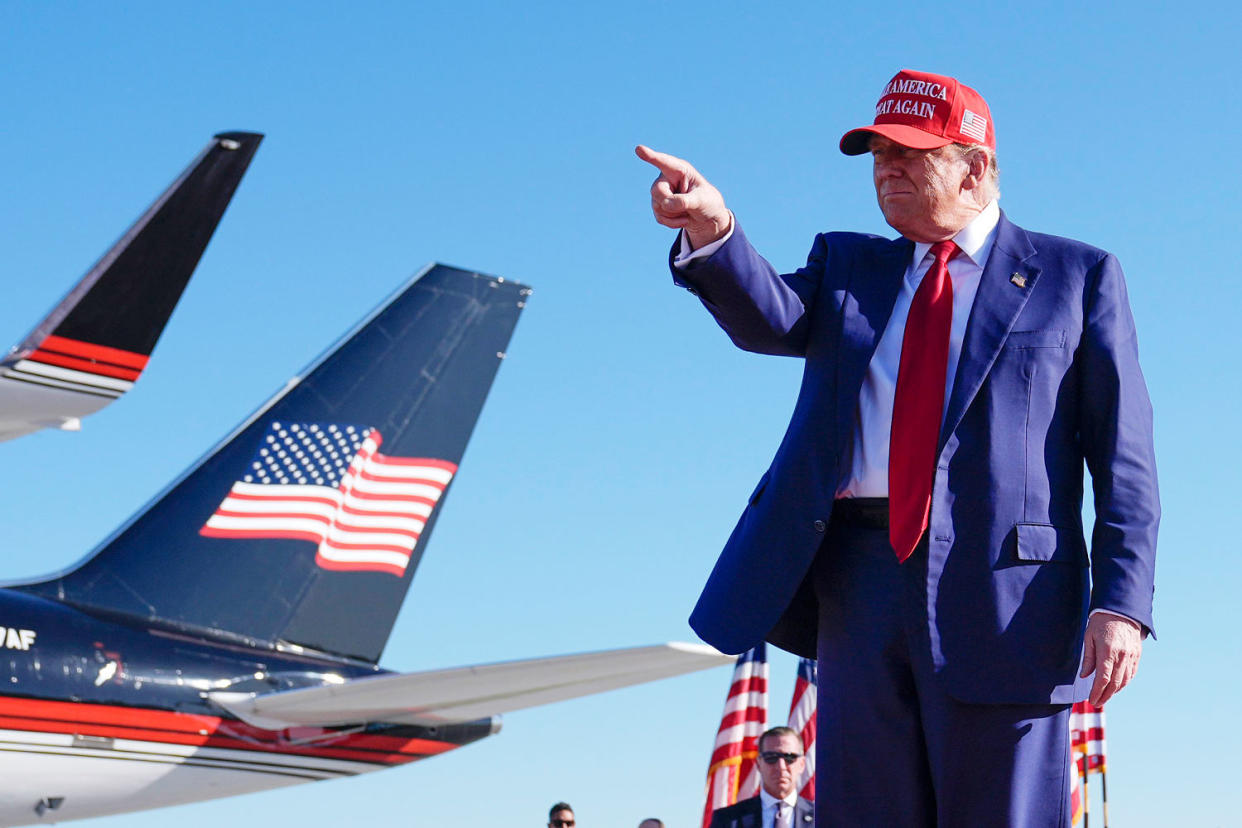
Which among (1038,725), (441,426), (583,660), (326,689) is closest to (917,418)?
(1038,725)

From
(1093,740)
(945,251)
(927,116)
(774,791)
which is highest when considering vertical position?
(1093,740)

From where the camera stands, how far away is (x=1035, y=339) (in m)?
2.61

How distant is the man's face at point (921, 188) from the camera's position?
272cm

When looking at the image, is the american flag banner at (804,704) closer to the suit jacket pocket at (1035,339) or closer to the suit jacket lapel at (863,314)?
the suit jacket lapel at (863,314)

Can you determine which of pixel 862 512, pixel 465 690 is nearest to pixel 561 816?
pixel 465 690

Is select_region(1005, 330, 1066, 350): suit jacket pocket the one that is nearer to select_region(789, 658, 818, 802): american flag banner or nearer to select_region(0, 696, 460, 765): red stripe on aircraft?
select_region(0, 696, 460, 765): red stripe on aircraft

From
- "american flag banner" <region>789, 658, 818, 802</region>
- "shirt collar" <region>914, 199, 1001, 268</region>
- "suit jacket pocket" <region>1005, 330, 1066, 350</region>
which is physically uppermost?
"american flag banner" <region>789, 658, 818, 802</region>

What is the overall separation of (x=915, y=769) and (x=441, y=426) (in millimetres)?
9197

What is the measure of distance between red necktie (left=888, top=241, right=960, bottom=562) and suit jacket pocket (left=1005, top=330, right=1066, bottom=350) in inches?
4.6

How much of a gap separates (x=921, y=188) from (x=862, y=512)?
64cm

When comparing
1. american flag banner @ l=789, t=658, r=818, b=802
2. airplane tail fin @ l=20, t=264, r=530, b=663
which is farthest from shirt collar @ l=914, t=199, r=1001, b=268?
american flag banner @ l=789, t=658, r=818, b=802

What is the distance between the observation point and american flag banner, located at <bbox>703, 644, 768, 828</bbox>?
11852 millimetres

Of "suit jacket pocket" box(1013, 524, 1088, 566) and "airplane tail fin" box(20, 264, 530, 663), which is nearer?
"suit jacket pocket" box(1013, 524, 1088, 566)

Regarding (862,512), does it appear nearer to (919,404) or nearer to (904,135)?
(919,404)
